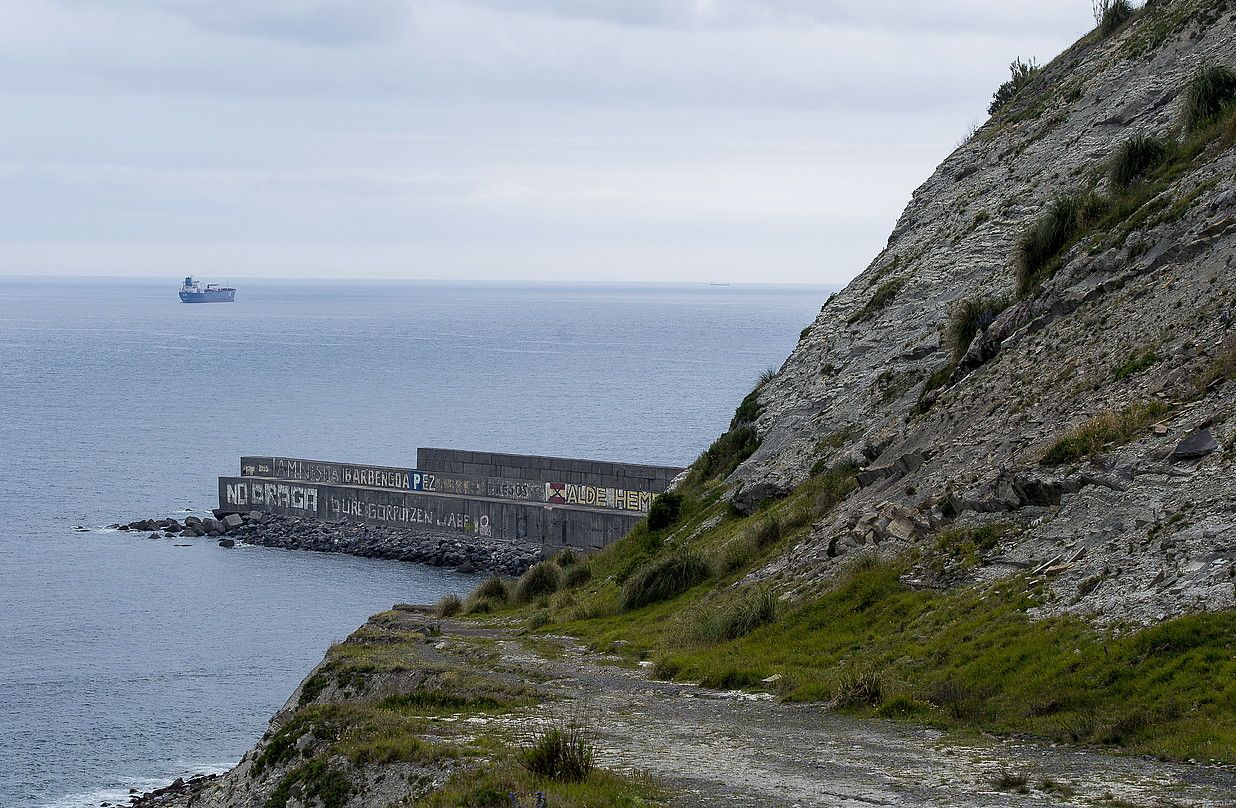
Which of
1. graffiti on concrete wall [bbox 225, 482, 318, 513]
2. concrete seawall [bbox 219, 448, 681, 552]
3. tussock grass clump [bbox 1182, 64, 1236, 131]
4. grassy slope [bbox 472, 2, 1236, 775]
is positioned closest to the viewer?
grassy slope [bbox 472, 2, 1236, 775]

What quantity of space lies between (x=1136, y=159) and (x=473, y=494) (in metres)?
46.9

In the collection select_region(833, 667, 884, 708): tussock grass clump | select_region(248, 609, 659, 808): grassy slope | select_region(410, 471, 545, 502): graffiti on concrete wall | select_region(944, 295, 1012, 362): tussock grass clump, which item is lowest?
select_region(248, 609, 659, 808): grassy slope

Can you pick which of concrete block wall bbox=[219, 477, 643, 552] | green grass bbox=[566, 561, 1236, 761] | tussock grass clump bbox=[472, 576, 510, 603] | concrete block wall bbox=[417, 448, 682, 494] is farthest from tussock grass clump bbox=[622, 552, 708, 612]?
concrete block wall bbox=[417, 448, 682, 494]

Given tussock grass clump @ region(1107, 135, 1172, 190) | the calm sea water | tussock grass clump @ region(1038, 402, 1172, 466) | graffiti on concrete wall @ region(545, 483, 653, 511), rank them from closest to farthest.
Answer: tussock grass clump @ region(1038, 402, 1172, 466) < tussock grass clump @ region(1107, 135, 1172, 190) < the calm sea water < graffiti on concrete wall @ region(545, 483, 653, 511)

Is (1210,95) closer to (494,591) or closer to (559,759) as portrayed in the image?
(559,759)

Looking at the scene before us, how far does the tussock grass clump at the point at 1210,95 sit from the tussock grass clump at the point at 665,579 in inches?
463

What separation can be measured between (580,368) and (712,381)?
1082 inches

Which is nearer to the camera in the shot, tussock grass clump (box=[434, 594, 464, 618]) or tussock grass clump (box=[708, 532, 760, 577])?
tussock grass clump (box=[708, 532, 760, 577])

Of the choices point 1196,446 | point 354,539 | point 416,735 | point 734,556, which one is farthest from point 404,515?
point 1196,446

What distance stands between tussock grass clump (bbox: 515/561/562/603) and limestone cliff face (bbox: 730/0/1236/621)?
5.74 meters

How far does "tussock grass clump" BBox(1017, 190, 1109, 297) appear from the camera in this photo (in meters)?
22.2

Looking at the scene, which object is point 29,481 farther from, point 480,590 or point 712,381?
point 712,381

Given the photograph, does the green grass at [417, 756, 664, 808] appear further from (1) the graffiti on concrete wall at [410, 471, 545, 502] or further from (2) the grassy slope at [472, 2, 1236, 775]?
(1) the graffiti on concrete wall at [410, 471, 545, 502]

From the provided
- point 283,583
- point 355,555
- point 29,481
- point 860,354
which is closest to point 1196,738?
point 860,354
